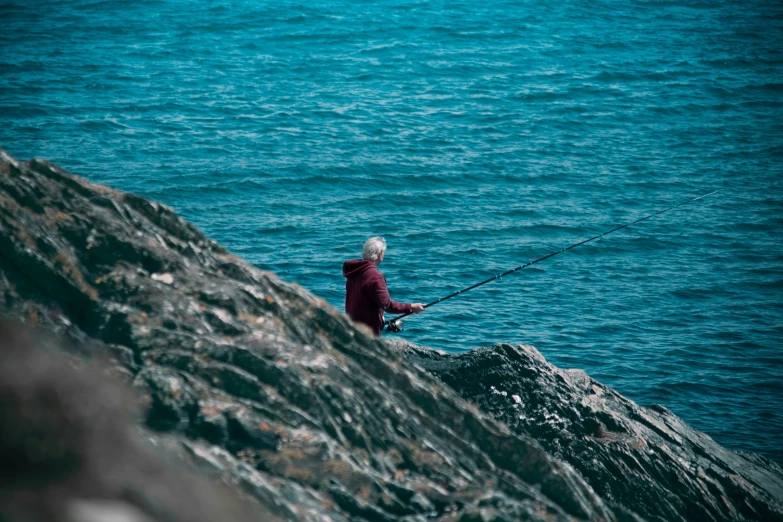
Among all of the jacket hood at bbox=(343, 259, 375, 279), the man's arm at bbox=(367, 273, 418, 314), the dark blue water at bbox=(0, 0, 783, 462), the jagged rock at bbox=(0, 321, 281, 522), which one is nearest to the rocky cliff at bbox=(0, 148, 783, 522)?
the jagged rock at bbox=(0, 321, 281, 522)

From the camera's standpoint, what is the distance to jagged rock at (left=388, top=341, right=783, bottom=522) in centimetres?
740

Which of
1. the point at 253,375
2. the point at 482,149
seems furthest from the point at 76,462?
the point at 482,149

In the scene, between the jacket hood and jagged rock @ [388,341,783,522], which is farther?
the jacket hood

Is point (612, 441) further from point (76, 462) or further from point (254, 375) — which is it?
point (76, 462)

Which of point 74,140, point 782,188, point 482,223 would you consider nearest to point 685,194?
point 782,188

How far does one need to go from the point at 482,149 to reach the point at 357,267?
2033cm

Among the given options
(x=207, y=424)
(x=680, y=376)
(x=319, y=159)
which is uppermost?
(x=207, y=424)

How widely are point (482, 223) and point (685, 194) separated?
7.62m

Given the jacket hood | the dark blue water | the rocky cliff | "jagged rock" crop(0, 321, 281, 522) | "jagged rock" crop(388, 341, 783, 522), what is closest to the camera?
"jagged rock" crop(0, 321, 281, 522)

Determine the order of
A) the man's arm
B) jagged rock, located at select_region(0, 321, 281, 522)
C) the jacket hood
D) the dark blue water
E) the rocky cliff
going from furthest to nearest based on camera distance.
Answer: the dark blue water, the jacket hood, the man's arm, the rocky cliff, jagged rock, located at select_region(0, 321, 281, 522)

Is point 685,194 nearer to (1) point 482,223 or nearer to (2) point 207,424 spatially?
(1) point 482,223

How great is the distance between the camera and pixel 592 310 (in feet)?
59.3

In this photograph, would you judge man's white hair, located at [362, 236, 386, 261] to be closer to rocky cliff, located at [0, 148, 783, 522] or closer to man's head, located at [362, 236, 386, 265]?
man's head, located at [362, 236, 386, 265]

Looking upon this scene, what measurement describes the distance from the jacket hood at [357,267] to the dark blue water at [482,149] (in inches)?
286
